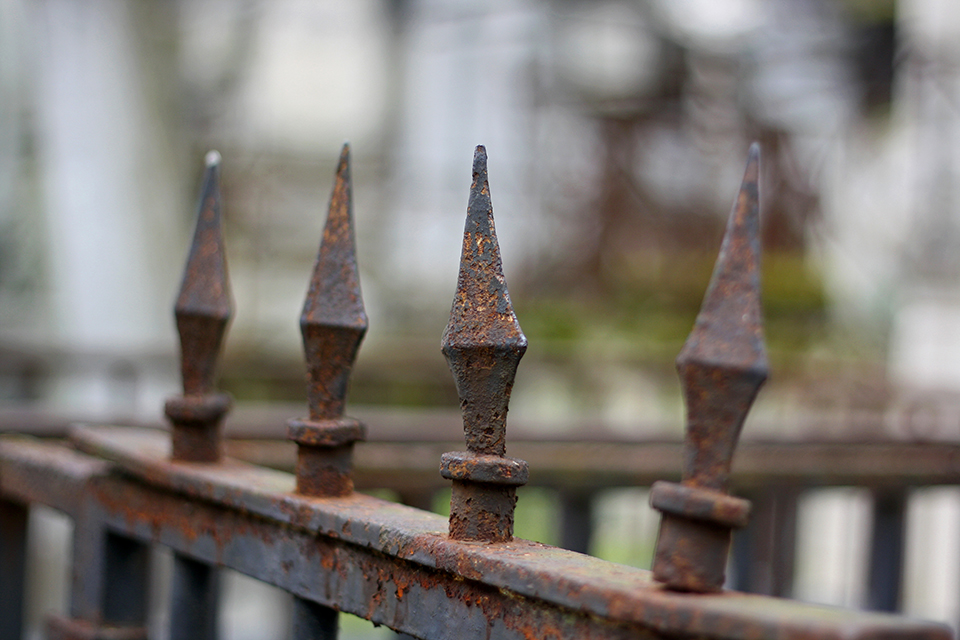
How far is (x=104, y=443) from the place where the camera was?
4.77 feet

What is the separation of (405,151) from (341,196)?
1401 centimetres

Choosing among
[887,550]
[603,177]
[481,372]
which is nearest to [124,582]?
[481,372]

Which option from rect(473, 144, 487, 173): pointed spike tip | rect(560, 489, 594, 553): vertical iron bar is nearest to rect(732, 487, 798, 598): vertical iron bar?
rect(560, 489, 594, 553): vertical iron bar

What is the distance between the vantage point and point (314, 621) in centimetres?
111

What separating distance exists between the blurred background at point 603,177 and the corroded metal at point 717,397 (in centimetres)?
650

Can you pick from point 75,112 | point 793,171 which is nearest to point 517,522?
point 75,112

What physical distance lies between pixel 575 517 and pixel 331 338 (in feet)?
4.77

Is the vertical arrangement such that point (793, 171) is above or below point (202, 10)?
below

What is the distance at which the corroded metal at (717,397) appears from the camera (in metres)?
0.73

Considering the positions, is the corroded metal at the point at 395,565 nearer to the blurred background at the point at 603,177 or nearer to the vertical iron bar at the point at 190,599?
the vertical iron bar at the point at 190,599

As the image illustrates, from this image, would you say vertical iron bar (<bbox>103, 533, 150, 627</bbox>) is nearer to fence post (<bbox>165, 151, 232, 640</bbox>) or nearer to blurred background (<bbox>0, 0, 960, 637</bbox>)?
fence post (<bbox>165, 151, 232, 640</bbox>)

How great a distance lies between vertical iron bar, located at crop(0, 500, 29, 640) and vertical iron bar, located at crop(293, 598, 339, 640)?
895 millimetres

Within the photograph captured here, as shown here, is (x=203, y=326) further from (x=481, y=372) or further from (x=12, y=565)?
(x=12, y=565)

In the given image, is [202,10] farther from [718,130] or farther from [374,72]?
[718,130]
